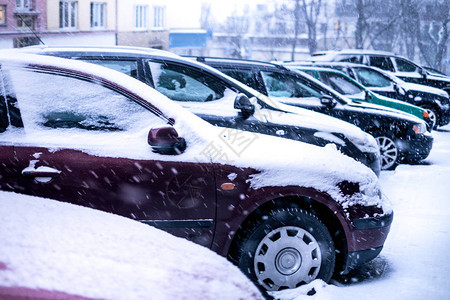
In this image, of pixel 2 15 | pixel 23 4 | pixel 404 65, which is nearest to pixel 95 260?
pixel 404 65

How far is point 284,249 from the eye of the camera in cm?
375

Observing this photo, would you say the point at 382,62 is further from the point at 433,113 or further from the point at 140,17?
the point at 140,17

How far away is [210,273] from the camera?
2.22 m

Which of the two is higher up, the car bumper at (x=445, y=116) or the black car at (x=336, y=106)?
the black car at (x=336, y=106)

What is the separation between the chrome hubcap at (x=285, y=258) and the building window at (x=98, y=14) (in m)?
30.9

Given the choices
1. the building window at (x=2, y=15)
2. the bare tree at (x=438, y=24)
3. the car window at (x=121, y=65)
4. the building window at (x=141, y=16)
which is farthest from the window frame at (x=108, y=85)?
the building window at (x=141, y=16)

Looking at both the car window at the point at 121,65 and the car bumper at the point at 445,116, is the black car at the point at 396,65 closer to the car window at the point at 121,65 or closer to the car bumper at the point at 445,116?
the car bumper at the point at 445,116

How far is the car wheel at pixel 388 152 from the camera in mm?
8461

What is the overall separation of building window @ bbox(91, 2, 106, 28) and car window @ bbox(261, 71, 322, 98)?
26914 millimetres

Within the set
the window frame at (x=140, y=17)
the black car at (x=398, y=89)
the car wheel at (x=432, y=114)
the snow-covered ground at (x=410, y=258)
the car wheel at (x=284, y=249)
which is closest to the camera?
the car wheel at (x=284, y=249)

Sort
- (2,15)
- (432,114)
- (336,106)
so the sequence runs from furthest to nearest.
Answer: (2,15)
(432,114)
(336,106)

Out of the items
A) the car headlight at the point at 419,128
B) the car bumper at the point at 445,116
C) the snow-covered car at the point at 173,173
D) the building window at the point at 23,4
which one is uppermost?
the building window at the point at 23,4

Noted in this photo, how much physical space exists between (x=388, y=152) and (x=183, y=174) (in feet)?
18.8

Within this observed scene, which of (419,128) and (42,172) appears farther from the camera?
(419,128)
